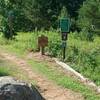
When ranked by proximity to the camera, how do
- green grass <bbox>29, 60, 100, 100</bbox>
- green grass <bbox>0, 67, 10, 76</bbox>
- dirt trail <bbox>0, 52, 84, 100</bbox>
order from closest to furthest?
dirt trail <bbox>0, 52, 84, 100</bbox>
green grass <bbox>29, 60, 100, 100</bbox>
green grass <bbox>0, 67, 10, 76</bbox>

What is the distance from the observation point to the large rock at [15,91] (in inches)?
242

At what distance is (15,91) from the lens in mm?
6180

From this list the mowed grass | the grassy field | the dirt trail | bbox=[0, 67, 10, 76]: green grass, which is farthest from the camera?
bbox=[0, 67, 10, 76]: green grass

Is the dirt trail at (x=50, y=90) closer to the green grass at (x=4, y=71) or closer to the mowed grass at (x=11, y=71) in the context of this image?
the mowed grass at (x=11, y=71)

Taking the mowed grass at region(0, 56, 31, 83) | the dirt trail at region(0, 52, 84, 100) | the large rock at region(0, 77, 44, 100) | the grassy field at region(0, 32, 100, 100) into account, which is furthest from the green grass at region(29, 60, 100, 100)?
the large rock at region(0, 77, 44, 100)

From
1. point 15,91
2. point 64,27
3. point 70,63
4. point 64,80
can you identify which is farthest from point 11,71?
point 15,91

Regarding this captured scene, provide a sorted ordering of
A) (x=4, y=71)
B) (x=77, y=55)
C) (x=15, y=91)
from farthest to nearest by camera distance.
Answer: (x=77, y=55) < (x=4, y=71) < (x=15, y=91)

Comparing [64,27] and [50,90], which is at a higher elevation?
[64,27]

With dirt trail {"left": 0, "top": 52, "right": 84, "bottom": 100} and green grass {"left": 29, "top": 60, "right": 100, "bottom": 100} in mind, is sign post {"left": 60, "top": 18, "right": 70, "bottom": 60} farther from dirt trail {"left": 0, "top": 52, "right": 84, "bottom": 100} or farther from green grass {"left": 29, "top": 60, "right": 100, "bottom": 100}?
dirt trail {"left": 0, "top": 52, "right": 84, "bottom": 100}

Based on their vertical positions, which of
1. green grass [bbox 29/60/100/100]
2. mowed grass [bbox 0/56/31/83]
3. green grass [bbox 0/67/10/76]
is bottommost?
green grass [bbox 29/60/100/100]

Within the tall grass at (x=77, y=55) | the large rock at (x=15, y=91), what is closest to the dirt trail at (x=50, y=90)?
the tall grass at (x=77, y=55)

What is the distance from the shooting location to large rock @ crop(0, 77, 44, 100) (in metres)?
6.14

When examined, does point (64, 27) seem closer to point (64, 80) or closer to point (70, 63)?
point (70, 63)

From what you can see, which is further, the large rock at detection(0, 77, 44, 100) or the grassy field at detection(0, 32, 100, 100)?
the grassy field at detection(0, 32, 100, 100)
